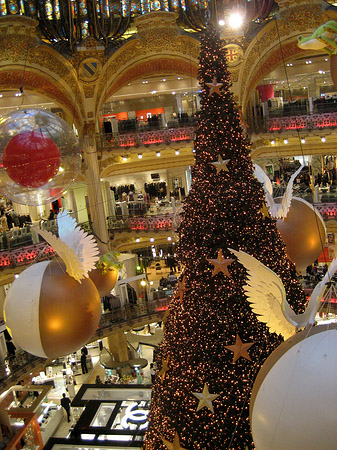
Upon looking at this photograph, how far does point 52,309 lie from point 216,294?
1438 millimetres

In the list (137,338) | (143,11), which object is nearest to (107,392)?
(137,338)

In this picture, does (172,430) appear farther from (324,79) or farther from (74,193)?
(324,79)

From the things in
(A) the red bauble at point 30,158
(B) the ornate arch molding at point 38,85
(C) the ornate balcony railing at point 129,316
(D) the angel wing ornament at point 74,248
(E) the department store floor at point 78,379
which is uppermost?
(B) the ornate arch molding at point 38,85

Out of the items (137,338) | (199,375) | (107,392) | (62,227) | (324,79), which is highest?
(324,79)

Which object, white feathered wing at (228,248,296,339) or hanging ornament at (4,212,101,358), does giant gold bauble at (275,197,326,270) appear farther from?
white feathered wing at (228,248,296,339)

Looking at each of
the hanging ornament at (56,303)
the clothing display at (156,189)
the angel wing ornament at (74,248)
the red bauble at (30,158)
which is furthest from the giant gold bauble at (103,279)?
the clothing display at (156,189)

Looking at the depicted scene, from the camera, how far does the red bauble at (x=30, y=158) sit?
5.25 m

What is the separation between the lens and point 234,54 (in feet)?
51.8

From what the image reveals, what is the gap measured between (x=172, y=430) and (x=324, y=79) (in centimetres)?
1937

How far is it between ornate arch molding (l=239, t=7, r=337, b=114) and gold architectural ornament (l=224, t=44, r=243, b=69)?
0.27m

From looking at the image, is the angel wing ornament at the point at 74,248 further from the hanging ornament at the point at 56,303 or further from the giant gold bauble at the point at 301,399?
the giant gold bauble at the point at 301,399

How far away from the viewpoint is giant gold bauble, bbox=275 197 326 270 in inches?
229

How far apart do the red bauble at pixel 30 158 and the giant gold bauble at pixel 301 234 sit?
2443mm

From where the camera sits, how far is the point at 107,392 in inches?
456
